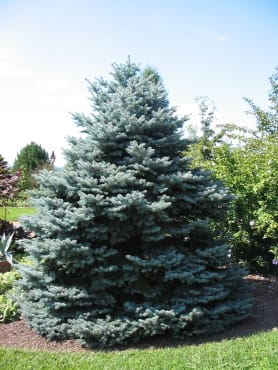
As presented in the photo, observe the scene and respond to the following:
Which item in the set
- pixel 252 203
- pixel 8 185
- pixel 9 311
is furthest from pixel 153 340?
pixel 8 185

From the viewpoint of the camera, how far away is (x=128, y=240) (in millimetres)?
4539

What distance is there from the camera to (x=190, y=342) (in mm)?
3984

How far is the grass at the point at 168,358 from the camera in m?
3.27

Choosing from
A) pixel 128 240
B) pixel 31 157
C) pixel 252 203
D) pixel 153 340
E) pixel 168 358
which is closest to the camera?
pixel 168 358

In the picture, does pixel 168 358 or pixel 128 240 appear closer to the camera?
pixel 168 358

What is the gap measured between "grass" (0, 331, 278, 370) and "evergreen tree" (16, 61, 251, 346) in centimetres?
29

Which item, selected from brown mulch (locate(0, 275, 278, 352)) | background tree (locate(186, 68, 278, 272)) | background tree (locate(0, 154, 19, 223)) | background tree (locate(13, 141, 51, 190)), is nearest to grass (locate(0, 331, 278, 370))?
brown mulch (locate(0, 275, 278, 352))

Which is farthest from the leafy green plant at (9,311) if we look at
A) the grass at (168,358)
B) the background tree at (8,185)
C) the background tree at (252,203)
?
the background tree at (8,185)

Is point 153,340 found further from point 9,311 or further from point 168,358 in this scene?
point 9,311

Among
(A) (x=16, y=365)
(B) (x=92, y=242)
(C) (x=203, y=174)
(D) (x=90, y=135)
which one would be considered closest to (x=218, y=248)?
(C) (x=203, y=174)

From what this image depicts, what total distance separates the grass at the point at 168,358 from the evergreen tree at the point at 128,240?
0.29 meters

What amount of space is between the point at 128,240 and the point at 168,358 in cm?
147

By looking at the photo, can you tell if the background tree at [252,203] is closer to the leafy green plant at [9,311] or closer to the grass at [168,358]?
the grass at [168,358]

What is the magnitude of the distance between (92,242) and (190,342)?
147cm
